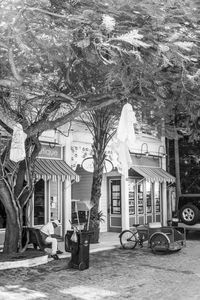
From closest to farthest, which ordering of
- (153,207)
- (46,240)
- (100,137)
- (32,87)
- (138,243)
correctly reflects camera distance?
(32,87)
(46,240)
(138,243)
(100,137)
(153,207)

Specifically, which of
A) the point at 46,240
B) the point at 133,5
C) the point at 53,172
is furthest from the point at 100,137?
the point at 133,5

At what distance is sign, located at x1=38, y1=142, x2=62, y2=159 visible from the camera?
15.2 meters

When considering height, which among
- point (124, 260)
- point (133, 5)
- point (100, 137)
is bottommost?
point (124, 260)

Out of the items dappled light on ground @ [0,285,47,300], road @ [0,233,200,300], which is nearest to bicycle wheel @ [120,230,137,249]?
road @ [0,233,200,300]

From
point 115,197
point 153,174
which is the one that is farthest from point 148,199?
point 115,197

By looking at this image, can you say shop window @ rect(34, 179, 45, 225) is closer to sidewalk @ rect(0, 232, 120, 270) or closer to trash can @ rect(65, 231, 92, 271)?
sidewalk @ rect(0, 232, 120, 270)

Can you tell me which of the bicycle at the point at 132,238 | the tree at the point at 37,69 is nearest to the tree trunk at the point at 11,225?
the tree at the point at 37,69

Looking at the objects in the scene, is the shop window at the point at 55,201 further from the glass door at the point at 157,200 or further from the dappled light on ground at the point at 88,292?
the dappled light on ground at the point at 88,292

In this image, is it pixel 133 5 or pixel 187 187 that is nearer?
pixel 133 5

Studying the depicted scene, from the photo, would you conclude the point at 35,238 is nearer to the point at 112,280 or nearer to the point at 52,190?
the point at 112,280

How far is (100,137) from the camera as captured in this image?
15.2 meters

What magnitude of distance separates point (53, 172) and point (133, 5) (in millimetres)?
8250

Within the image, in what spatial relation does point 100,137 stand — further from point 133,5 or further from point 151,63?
point 133,5

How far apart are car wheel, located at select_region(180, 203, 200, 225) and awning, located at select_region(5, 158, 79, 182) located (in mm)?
4328
